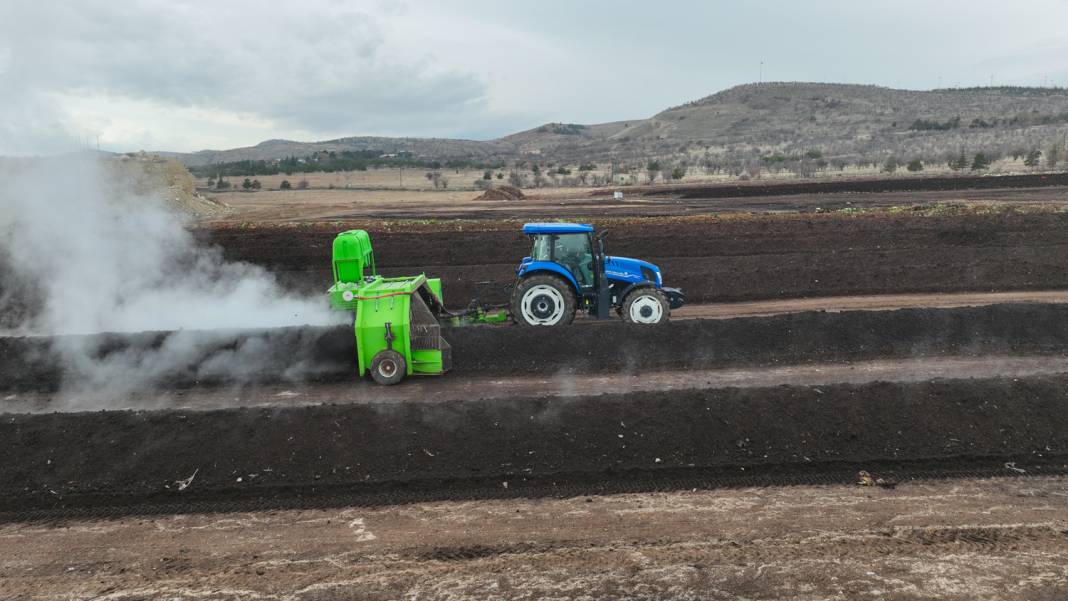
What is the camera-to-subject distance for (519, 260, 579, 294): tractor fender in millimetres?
12578

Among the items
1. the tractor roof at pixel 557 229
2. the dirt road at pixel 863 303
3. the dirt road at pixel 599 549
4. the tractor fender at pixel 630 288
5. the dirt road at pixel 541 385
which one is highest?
the tractor roof at pixel 557 229

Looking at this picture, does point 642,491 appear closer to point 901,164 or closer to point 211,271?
point 211,271

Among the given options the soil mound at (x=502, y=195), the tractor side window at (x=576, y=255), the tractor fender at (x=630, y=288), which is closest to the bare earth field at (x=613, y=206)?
the soil mound at (x=502, y=195)

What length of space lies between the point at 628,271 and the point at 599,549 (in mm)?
7392

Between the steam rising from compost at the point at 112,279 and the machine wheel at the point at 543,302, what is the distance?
3.22 m

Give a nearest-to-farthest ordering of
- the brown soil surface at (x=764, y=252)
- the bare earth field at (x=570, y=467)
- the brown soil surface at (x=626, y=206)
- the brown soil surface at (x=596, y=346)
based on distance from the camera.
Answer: the bare earth field at (x=570, y=467) → the brown soil surface at (x=596, y=346) → the brown soil surface at (x=764, y=252) → the brown soil surface at (x=626, y=206)

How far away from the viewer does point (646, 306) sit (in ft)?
42.1

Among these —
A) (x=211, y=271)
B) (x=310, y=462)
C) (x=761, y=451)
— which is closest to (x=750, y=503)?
(x=761, y=451)

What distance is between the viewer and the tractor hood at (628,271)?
509 inches

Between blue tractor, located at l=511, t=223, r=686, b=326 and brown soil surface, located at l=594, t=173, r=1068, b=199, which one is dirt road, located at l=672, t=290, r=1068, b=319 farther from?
brown soil surface, located at l=594, t=173, r=1068, b=199

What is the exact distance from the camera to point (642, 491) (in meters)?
7.35

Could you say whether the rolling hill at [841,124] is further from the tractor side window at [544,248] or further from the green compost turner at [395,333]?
the green compost turner at [395,333]

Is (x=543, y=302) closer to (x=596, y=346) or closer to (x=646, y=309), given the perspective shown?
(x=596, y=346)

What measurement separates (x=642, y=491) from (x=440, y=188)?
Answer: 55102 millimetres
